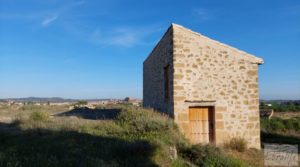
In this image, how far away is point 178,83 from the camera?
35.5 feet

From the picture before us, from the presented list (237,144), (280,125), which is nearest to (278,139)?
(237,144)

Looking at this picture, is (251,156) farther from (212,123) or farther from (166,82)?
(166,82)

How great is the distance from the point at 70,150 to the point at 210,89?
6.05m

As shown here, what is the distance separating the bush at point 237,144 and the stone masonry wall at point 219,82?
0.61ft

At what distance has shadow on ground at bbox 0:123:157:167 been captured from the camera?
6234mm

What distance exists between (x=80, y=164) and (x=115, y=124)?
4713 millimetres

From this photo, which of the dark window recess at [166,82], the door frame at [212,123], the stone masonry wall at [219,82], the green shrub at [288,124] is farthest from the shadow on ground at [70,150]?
the green shrub at [288,124]

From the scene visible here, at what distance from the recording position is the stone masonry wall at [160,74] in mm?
11254

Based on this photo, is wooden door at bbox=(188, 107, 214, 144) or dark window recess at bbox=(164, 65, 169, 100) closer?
wooden door at bbox=(188, 107, 214, 144)

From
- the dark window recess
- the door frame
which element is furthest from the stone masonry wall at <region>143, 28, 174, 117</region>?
the door frame

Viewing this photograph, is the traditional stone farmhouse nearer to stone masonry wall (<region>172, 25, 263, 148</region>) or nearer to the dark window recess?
stone masonry wall (<region>172, 25, 263, 148</region>)

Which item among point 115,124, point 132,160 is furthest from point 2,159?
point 115,124

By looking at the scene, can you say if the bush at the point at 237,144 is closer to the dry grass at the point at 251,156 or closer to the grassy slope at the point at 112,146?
the dry grass at the point at 251,156

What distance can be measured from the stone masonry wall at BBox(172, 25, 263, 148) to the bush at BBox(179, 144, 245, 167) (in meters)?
2.17
